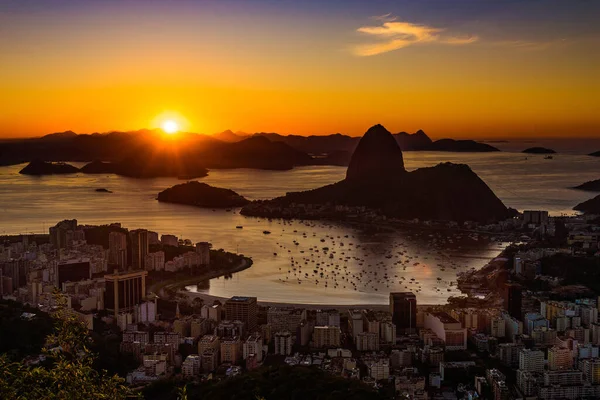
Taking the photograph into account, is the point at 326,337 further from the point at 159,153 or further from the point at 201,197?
the point at 159,153

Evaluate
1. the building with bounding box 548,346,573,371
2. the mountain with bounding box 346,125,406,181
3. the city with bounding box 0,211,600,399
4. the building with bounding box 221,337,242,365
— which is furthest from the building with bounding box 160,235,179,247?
the mountain with bounding box 346,125,406,181

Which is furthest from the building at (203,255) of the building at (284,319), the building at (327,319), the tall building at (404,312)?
the tall building at (404,312)

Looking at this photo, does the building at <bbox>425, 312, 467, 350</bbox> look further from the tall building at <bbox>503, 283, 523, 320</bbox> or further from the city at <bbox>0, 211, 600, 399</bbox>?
the tall building at <bbox>503, 283, 523, 320</bbox>

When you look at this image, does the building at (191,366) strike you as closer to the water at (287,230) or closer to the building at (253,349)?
the building at (253,349)

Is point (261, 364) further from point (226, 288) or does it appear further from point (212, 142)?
Answer: point (212, 142)

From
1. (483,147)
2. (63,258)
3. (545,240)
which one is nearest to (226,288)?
(63,258)
